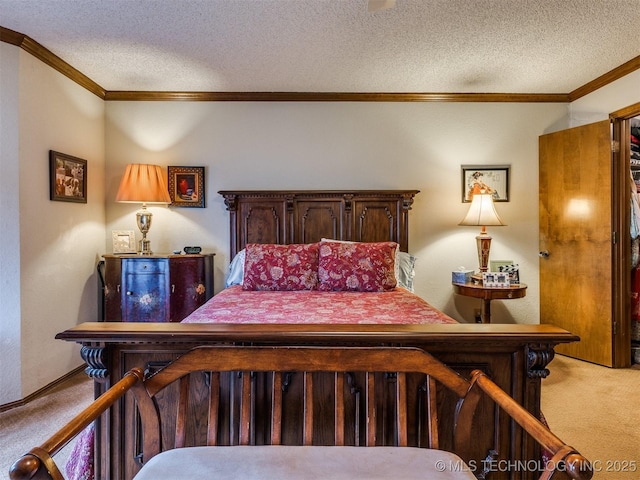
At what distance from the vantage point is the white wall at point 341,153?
351cm

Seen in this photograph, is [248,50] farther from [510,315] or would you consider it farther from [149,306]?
[510,315]

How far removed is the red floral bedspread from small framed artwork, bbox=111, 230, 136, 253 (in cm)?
133

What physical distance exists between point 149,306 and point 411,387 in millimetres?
2384

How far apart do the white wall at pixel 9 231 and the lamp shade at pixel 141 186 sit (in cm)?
80

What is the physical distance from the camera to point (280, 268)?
2805 millimetres

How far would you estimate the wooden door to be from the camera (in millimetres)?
3039

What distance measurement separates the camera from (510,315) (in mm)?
3605

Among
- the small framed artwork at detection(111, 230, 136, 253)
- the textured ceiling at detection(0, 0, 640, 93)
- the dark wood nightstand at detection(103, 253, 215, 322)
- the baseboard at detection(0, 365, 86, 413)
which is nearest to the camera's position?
the textured ceiling at detection(0, 0, 640, 93)

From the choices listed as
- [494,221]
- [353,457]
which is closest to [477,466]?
[353,457]

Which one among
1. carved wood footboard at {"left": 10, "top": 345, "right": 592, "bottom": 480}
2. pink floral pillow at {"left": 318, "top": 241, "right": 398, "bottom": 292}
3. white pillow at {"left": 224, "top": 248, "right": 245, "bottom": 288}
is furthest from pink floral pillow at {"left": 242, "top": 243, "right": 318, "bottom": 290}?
carved wood footboard at {"left": 10, "top": 345, "right": 592, "bottom": 480}

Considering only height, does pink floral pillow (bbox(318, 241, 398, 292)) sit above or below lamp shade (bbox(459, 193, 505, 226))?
below

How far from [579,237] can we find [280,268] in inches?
103

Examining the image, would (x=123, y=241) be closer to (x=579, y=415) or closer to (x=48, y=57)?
(x=48, y=57)

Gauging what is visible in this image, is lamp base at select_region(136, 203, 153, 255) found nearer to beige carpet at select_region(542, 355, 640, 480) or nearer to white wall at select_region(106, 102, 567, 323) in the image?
white wall at select_region(106, 102, 567, 323)
